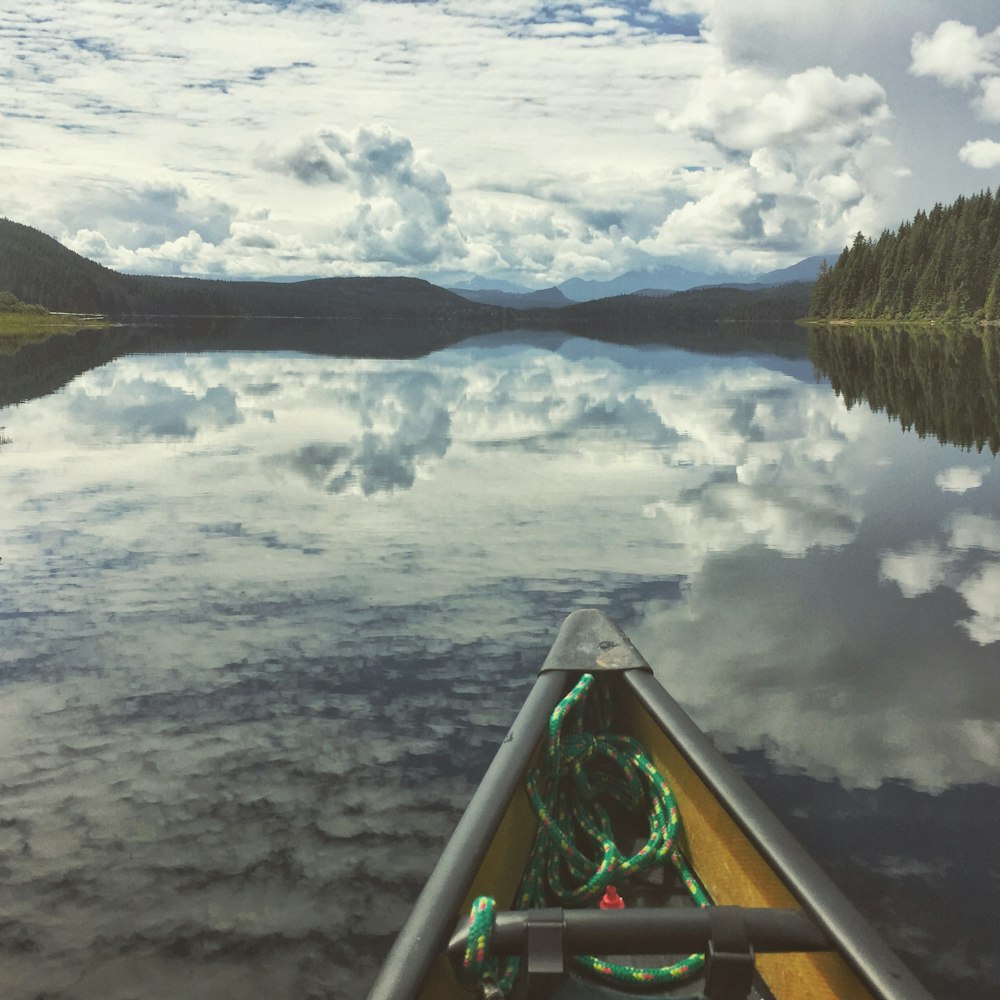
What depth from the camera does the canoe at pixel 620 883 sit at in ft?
13.5

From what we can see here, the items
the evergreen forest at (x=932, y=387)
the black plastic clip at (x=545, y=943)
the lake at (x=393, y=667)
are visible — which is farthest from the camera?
the evergreen forest at (x=932, y=387)

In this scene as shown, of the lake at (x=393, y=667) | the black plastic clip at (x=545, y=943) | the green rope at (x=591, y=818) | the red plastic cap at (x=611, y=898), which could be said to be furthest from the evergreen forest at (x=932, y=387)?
the black plastic clip at (x=545, y=943)

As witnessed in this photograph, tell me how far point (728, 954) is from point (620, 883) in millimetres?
1780

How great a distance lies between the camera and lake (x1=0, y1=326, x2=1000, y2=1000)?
6184 mm

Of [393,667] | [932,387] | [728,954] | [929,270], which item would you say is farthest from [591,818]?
[929,270]

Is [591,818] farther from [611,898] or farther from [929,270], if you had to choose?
[929,270]

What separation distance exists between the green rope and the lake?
50.6 inches

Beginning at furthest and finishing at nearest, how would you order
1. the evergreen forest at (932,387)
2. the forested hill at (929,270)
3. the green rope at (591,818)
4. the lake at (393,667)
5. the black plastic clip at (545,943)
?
the forested hill at (929,270) → the evergreen forest at (932,387) → the lake at (393,667) → the green rope at (591,818) → the black plastic clip at (545,943)

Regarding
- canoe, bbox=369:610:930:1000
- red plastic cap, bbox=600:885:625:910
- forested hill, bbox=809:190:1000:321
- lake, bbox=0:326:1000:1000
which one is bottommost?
lake, bbox=0:326:1000:1000

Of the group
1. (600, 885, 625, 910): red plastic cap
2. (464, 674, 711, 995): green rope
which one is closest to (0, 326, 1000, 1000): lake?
(464, 674, 711, 995): green rope

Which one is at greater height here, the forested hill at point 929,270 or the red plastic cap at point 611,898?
the forested hill at point 929,270

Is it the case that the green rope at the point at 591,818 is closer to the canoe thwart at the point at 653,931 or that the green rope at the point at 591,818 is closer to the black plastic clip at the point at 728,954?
the canoe thwart at the point at 653,931

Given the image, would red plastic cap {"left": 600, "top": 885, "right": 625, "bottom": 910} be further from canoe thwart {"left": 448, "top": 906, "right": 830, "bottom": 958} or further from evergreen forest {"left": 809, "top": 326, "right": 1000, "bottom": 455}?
evergreen forest {"left": 809, "top": 326, "right": 1000, "bottom": 455}

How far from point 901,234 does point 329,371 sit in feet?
395
